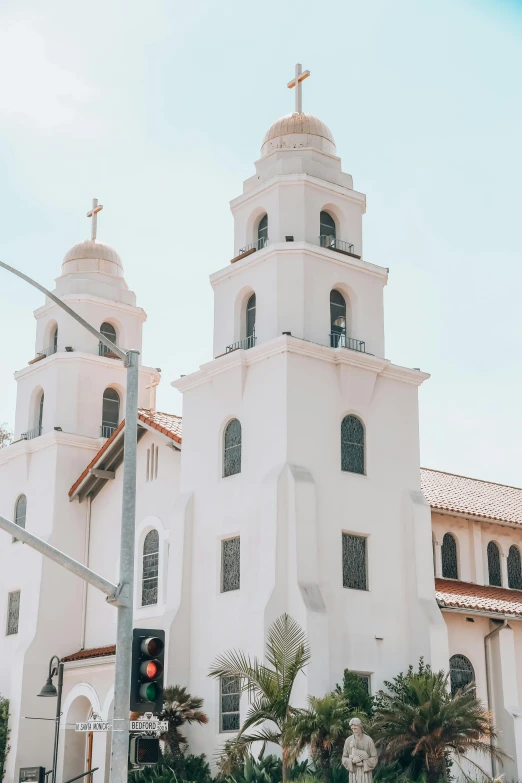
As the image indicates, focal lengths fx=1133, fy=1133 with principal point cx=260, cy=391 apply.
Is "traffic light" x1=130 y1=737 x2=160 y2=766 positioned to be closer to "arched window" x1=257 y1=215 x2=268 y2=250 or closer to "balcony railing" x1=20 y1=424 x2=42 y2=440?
"arched window" x1=257 y1=215 x2=268 y2=250

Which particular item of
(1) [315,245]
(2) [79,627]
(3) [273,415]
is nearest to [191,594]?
(3) [273,415]

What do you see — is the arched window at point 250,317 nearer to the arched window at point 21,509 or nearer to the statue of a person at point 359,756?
the arched window at point 21,509

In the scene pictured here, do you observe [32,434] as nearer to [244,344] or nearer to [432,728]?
[244,344]

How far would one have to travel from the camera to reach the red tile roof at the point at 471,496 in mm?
32281

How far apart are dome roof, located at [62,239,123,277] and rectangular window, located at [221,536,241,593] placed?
13606mm

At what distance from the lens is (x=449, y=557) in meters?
31.9

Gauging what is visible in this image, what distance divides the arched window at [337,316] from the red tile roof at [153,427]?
17.0ft

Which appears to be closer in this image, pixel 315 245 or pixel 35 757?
pixel 315 245

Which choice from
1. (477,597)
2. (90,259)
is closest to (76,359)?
(90,259)

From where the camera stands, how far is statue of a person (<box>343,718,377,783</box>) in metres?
20.8

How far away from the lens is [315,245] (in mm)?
29062

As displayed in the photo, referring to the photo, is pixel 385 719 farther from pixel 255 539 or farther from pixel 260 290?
pixel 260 290

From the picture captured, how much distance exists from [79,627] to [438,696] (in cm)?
1386

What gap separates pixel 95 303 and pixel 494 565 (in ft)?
49.6
